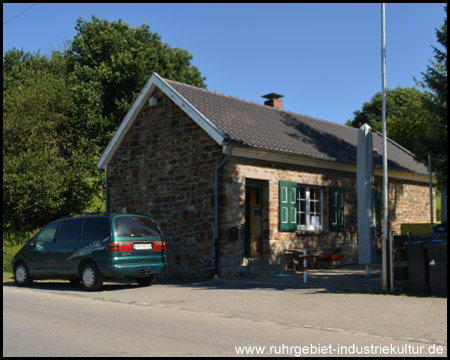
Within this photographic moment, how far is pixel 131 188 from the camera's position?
18.7 metres

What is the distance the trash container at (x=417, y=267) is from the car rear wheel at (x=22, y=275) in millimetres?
9323

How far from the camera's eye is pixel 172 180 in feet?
56.9

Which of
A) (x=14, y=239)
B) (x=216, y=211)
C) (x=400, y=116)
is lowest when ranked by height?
(x=14, y=239)

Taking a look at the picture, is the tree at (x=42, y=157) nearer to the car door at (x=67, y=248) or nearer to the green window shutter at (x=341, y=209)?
the car door at (x=67, y=248)

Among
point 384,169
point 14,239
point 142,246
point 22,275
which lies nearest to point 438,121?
point 384,169

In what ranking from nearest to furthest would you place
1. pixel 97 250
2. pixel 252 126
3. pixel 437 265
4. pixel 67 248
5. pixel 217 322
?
pixel 217 322 < pixel 437 265 < pixel 97 250 < pixel 67 248 < pixel 252 126

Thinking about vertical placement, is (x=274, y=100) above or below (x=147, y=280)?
above

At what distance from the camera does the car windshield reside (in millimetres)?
12898

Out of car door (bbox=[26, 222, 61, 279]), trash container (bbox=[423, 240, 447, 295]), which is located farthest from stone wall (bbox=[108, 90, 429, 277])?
trash container (bbox=[423, 240, 447, 295])

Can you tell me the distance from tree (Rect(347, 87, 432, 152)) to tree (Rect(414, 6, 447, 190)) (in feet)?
41.3

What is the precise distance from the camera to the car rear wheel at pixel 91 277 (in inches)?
505

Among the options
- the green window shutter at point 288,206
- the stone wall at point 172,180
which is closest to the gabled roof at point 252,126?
the stone wall at point 172,180

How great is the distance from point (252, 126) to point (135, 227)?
6.31 meters

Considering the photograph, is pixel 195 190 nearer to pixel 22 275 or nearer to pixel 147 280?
pixel 147 280
